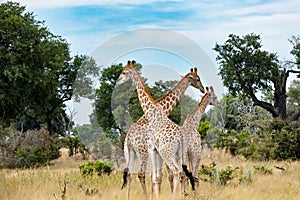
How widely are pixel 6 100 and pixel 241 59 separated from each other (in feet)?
43.0

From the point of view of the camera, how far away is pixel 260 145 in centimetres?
2286

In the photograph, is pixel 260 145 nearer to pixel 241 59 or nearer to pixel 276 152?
pixel 276 152

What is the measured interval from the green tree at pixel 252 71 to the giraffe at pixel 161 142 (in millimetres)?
20925

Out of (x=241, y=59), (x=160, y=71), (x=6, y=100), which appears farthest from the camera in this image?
(x=241, y=59)

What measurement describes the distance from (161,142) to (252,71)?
22015 mm

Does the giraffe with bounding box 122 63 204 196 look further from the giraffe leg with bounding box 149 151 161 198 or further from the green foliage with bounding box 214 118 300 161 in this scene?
the green foliage with bounding box 214 118 300 161

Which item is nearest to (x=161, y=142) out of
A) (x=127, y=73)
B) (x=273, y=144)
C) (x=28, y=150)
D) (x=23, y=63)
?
(x=127, y=73)

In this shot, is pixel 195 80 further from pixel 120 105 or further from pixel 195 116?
pixel 120 105

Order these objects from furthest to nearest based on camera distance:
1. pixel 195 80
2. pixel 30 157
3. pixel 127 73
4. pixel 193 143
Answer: pixel 30 157 → pixel 195 80 → pixel 127 73 → pixel 193 143

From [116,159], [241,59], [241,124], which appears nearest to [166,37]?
[116,159]

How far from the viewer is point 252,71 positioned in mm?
31234

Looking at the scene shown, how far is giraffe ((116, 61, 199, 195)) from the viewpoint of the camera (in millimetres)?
9961

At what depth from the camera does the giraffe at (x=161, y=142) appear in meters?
9.96

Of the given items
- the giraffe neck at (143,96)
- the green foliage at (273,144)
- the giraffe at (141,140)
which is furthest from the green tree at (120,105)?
the green foliage at (273,144)
